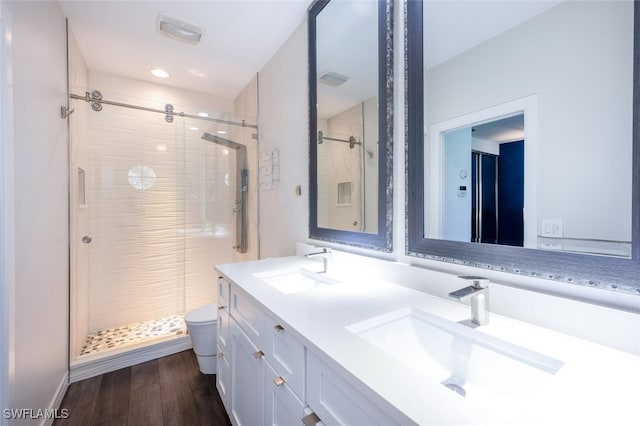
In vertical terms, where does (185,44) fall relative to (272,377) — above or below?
above

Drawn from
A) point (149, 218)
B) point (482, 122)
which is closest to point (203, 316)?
point (149, 218)

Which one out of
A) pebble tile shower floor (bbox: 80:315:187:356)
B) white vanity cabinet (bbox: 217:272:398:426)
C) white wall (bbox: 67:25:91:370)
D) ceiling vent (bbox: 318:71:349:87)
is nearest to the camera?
white vanity cabinet (bbox: 217:272:398:426)

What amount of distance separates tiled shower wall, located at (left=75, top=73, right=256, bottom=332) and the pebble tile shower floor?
0.08 m

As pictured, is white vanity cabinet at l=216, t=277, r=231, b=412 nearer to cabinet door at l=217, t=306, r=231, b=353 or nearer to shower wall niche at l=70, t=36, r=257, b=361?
cabinet door at l=217, t=306, r=231, b=353

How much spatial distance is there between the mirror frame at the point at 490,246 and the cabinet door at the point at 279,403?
68cm

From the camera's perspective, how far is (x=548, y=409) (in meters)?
0.46

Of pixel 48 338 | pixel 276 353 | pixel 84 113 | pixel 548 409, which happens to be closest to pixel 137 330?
pixel 48 338

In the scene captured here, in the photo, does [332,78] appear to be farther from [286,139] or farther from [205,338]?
[205,338]

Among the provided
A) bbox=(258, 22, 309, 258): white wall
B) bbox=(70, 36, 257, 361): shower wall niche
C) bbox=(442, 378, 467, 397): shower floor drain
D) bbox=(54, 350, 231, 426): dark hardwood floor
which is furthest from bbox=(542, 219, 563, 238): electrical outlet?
bbox=(70, 36, 257, 361): shower wall niche

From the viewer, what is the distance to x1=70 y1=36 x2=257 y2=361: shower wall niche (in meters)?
2.38

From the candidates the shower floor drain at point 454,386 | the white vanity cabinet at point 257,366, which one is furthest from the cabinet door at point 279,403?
the shower floor drain at point 454,386

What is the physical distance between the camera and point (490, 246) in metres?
0.90

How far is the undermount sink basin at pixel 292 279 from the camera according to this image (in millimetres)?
1391

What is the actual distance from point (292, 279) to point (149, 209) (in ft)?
6.49
